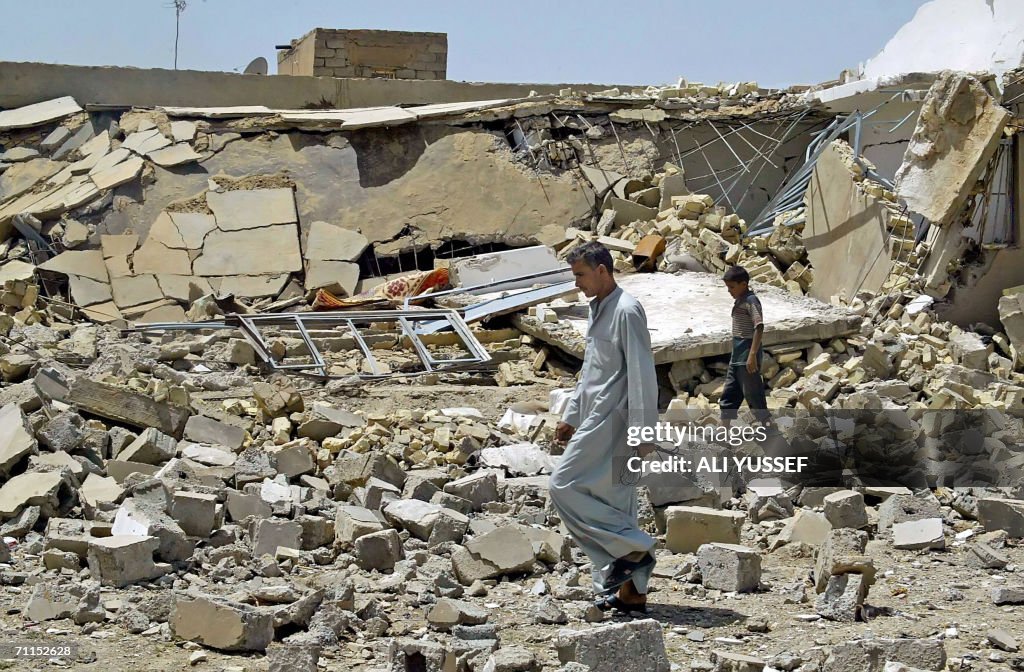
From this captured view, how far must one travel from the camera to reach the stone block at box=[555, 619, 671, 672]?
3.81 meters

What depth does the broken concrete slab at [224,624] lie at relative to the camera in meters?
4.17

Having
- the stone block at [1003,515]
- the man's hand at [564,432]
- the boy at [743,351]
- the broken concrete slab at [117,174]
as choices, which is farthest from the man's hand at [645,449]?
the broken concrete slab at [117,174]

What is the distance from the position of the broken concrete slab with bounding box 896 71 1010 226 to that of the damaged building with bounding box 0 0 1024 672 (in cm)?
3

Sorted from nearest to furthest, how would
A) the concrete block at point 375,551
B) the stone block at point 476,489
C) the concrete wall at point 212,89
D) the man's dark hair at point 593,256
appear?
1. the man's dark hair at point 593,256
2. the concrete block at point 375,551
3. the stone block at point 476,489
4. the concrete wall at point 212,89

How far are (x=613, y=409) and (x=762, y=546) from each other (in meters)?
1.82

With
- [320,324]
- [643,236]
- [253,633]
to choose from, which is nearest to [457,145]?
[643,236]

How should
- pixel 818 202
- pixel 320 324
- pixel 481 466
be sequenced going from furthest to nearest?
1. pixel 818 202
2. pixel 320 324
3. pixel 481 466

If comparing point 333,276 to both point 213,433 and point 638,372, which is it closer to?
point 213,433

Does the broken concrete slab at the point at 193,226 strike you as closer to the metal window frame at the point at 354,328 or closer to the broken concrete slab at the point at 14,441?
the metal window frame at the point at 354,328

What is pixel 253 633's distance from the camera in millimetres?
4184

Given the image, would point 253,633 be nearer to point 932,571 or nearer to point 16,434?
point 16,434

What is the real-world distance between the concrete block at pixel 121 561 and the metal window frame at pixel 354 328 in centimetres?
447

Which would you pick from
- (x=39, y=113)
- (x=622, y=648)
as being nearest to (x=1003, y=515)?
(x=622, y=648)

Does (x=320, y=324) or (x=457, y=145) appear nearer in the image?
(x=320, y=324)
